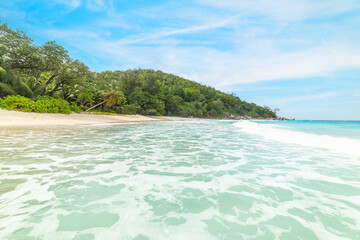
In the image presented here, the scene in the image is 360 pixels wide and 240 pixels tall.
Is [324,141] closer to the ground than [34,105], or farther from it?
closer to the ground

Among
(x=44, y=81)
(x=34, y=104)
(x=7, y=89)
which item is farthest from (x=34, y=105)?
(x=44, y=81)

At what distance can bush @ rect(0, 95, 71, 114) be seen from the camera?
66.9 ft

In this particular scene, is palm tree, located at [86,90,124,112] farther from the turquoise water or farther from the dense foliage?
the turquoise water

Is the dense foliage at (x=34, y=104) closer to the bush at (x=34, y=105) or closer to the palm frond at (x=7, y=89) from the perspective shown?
the bush at (x=34, y=105)

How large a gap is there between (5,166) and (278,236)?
628 cm

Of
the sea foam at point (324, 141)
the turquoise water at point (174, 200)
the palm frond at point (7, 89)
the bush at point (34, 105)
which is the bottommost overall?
the turquoise water at point (174, 200)

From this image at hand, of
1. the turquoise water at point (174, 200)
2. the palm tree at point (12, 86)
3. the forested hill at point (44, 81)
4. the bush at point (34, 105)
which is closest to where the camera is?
the turquoise water at point (174, 200)

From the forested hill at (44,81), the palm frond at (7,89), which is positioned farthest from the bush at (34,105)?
the palm frond at (7,89)

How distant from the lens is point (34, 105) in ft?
71.8

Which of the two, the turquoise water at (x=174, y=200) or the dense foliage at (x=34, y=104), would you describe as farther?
the dense foliage at (x=34, y=104)

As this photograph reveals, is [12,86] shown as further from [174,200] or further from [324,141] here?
[324,141]

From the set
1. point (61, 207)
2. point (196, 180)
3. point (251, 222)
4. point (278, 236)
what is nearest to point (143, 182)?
point (196, 180)

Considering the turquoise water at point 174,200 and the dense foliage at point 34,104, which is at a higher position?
the dense foliage at point 34,104

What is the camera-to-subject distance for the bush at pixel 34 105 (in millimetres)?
20391
